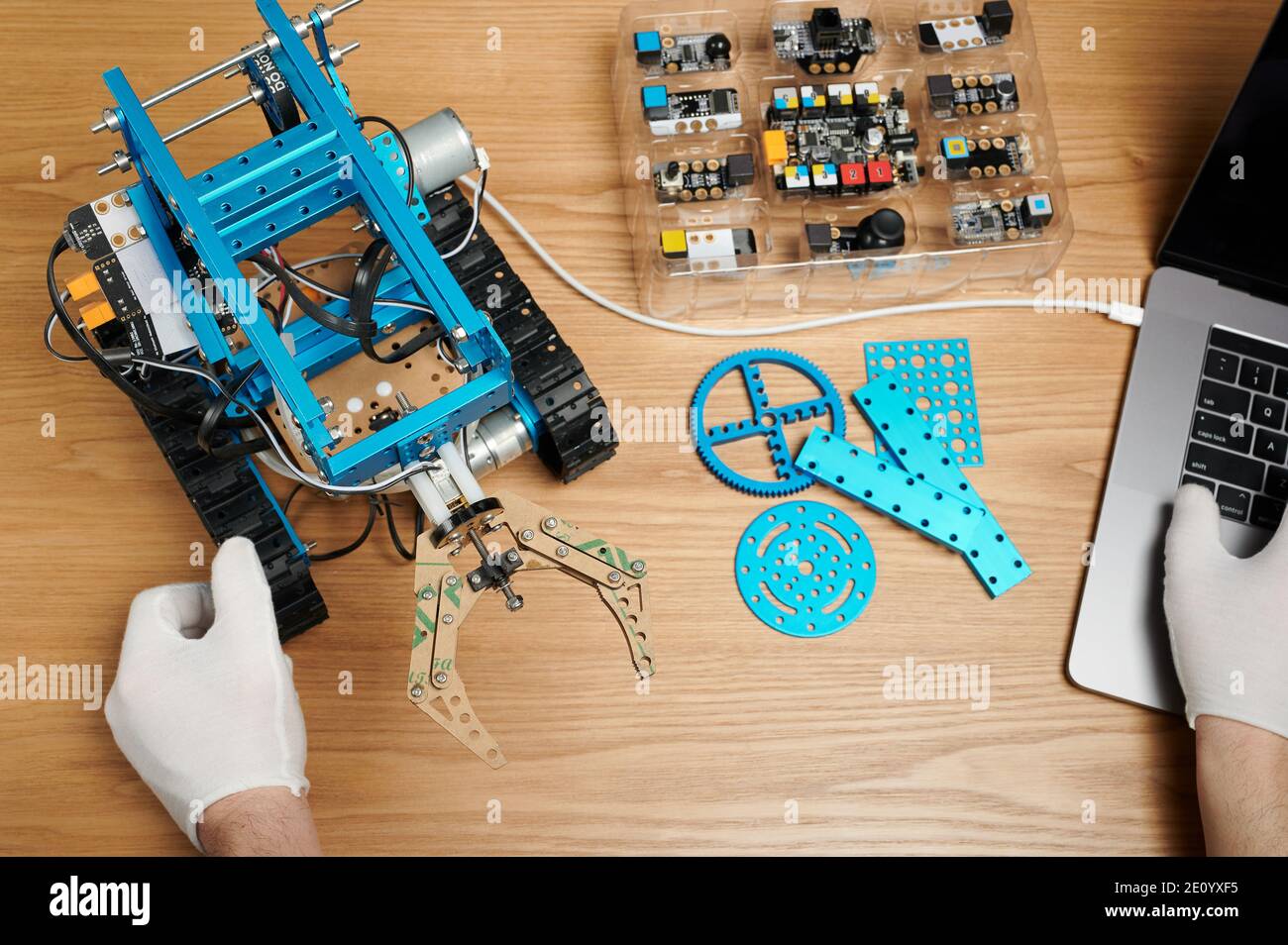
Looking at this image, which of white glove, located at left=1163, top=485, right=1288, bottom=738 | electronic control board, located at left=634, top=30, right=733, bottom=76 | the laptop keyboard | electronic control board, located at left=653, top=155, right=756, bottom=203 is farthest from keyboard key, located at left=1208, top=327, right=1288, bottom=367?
electronic control board, located at left=634, top=30, right=733, bottom=76

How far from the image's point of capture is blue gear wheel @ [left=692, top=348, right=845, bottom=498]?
4.44 ft

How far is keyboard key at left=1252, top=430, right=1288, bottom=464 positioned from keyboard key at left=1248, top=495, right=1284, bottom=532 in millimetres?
53

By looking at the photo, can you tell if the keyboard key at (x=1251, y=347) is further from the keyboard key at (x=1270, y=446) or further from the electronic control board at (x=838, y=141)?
the electronic control board at (x=838, y=141)

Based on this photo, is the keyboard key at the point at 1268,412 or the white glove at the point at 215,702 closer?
the white glove at the point at 215,702

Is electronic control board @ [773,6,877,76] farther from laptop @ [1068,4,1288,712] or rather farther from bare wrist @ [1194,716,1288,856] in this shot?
bare wrist @ [1194,716,1288,856]

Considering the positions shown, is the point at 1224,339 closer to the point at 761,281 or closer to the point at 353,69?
the point at 761,281

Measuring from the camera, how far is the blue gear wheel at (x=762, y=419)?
1354 millimetres

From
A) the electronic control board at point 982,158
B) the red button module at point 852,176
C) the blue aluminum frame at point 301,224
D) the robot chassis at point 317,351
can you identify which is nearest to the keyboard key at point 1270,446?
the electronic control board at point 982,158

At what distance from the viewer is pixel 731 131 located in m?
1.50

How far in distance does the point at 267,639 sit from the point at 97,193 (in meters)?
0.69

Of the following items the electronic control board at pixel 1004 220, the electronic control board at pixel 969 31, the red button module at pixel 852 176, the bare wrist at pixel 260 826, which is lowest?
the bare wrist at pixel 260 826

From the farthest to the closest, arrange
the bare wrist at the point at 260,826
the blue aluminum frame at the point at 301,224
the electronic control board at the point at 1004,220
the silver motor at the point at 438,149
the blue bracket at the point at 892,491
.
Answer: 1. the electronic control board at the point at 1004,220
2. the blue bracket at the point at 892,491
3. the silver motor at the point at 438,149
4. the bare wrist at the point at 260,826
5. the blue aluminum frame at the point at 301,224

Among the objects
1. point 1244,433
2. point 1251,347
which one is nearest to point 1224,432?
point 1244,433

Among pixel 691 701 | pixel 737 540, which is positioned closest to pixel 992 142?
pixel 737 540
